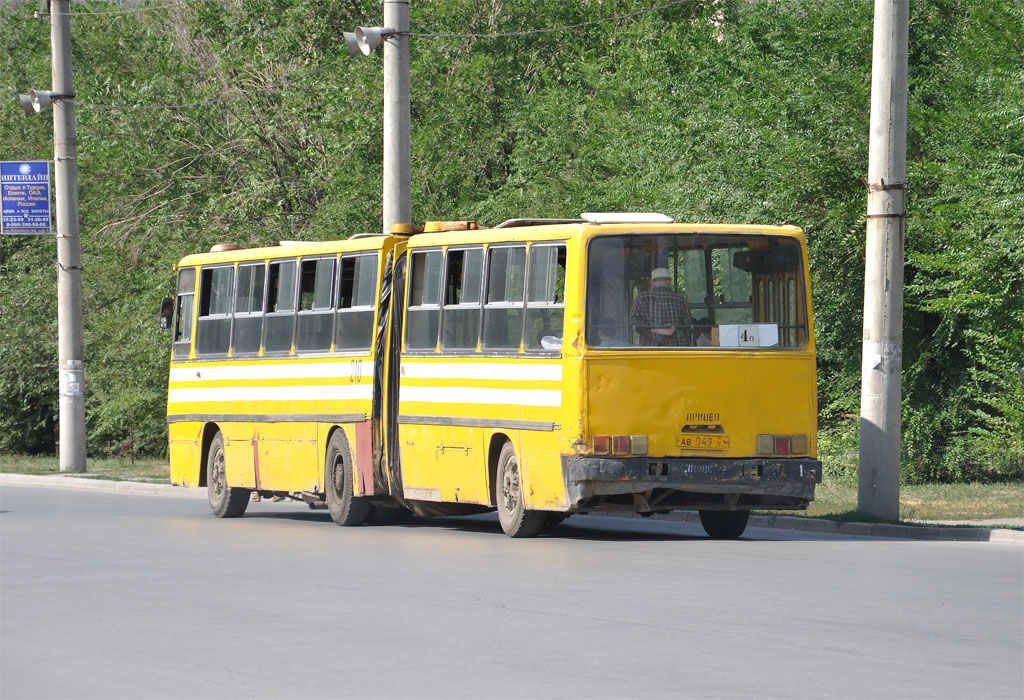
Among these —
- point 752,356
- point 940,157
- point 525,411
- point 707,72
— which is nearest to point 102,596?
point 525,411

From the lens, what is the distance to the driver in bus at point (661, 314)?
16984 mm

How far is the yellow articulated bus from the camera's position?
16812mm

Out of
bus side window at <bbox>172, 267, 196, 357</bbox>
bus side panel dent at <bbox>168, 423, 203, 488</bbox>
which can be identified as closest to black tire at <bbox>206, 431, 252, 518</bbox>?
bus side panel dent at <bbox>168, 423, 203, 488</bbox>

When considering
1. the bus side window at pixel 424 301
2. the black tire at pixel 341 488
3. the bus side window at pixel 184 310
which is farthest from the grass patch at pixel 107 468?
the bus side window at pixel 424 301

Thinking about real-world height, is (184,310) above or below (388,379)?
above

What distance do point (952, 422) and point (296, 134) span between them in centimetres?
1519

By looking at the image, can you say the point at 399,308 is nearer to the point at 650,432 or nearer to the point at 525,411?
the point at 525,411

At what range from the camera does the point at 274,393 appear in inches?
859

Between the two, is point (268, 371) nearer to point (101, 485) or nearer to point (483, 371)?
point (483, 371)

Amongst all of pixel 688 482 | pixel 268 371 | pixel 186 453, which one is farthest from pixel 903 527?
pixel 186 453

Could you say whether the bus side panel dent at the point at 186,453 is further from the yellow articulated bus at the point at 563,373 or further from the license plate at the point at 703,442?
the license plate at the point at 703,442

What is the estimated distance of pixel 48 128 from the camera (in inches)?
1754

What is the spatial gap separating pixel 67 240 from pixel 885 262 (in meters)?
17.7

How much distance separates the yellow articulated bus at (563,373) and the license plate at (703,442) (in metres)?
0.02
